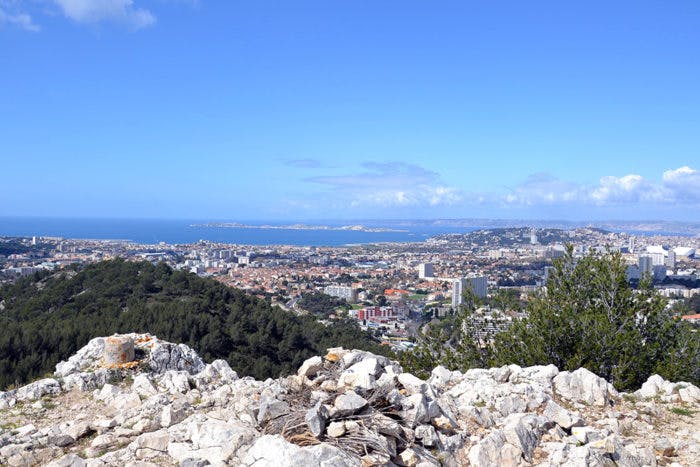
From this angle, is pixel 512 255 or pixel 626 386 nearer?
pixel 626 386

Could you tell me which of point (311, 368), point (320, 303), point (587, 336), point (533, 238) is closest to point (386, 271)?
point (320, 303)

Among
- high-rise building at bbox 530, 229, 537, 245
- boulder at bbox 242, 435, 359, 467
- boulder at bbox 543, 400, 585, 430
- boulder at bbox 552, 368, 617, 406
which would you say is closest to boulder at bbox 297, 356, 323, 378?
boulder at bbox 242, 435, 359, 467

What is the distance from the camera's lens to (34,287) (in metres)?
31.2

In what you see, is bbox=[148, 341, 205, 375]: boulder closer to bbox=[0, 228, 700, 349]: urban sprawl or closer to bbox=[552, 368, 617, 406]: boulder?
bbox=[0, 228, 700, 349]: urban sprawl

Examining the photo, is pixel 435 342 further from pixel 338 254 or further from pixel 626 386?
pixel 338 254

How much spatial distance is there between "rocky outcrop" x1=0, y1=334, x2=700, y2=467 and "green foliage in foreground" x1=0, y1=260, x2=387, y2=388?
795 cm

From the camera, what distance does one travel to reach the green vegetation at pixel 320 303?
45419 millimetres

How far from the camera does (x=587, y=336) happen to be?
9469 mm

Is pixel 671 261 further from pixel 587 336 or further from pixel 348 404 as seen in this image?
pixel 348 404

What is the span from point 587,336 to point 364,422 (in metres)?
6.01

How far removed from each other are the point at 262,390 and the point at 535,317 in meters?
5.77

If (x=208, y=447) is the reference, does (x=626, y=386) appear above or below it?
below

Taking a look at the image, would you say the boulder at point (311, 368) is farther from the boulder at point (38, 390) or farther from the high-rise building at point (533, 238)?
the high-rise building at point (533, 238)

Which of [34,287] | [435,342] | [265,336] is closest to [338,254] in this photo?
[34,287]
